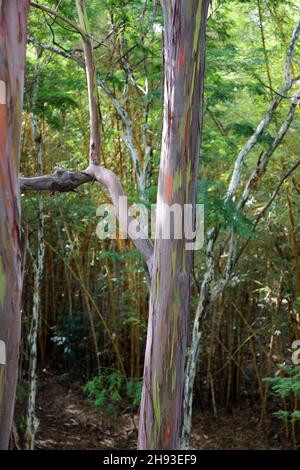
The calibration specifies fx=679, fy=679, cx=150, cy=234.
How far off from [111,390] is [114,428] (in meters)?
0.50

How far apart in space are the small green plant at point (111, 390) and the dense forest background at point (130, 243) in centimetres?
2

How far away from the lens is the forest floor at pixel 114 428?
5570mm

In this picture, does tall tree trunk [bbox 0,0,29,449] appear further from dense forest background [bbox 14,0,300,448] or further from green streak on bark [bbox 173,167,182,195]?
dense forest background [bbox 14,0,300,448]

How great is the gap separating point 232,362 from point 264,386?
383mm

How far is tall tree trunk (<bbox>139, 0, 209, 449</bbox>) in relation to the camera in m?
2.61

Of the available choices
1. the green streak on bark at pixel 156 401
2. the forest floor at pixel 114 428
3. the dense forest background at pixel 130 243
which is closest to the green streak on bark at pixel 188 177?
the green streak on bark at pixel 156 401

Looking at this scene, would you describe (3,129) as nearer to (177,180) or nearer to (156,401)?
(177,180)

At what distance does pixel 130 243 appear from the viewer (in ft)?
18.1

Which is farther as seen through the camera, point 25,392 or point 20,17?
point 25,392

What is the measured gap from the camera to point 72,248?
605cm

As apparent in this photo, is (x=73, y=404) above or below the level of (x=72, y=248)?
below

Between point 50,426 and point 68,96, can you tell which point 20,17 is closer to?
point 68,96

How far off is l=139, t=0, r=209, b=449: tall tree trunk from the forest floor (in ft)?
9.54
